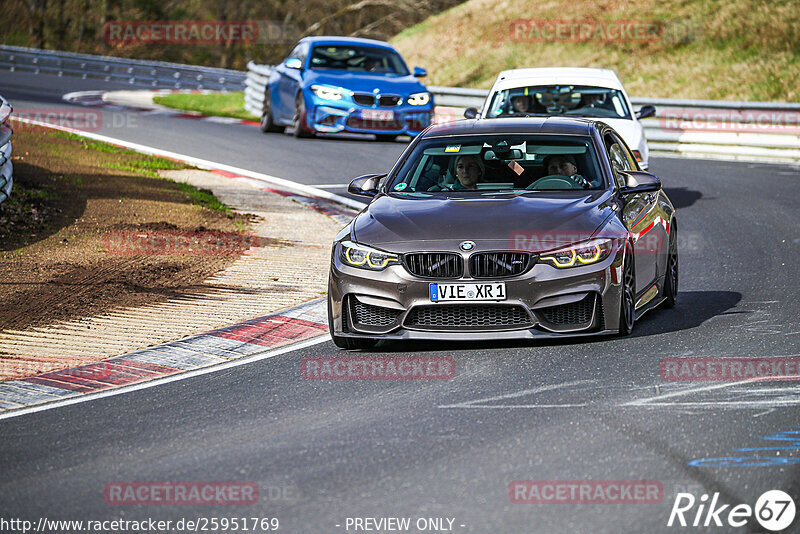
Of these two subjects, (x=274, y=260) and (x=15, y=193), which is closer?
(x=274, y=260)

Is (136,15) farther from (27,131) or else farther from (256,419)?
(256,419)

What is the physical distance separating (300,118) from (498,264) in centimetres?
1515

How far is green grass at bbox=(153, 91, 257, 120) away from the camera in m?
30.3

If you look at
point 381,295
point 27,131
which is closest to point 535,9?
point 27,131

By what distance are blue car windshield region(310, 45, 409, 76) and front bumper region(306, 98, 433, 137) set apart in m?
1.10

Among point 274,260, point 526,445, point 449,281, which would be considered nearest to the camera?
point 526,445

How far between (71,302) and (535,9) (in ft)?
105

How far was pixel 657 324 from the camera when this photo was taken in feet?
30.1

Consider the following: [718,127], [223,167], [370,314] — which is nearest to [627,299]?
[370,314]

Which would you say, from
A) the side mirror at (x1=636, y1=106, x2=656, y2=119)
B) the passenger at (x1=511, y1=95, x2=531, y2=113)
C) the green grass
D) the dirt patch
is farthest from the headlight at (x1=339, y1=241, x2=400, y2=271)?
the green grass

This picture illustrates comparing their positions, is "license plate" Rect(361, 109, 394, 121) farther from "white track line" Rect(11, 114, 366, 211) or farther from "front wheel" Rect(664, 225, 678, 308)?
"front wheel" Rect(664, 225, 678, 308)

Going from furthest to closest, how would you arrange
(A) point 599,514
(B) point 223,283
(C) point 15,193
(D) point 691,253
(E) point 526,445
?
1. (C) point 15,193
2. (D) point 691,253
3. (B) point 223,283
4. (E) point 526,445
5. (A) point 599,514

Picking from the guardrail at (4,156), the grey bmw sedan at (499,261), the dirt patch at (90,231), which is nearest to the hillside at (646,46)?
the dirt patch at (90,231)

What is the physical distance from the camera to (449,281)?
804cm
